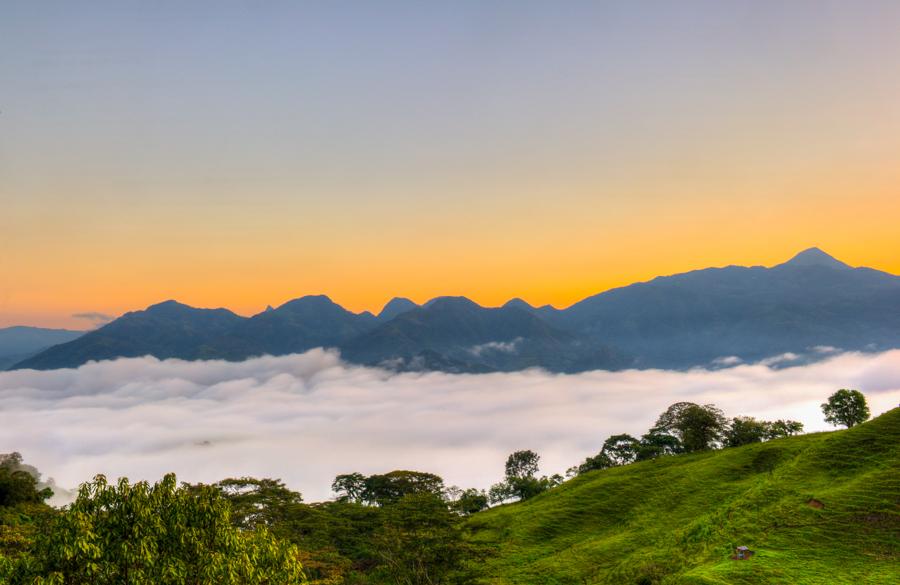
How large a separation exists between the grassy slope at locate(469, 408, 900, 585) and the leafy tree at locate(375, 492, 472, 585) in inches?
331

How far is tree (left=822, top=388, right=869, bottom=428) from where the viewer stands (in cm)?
11738

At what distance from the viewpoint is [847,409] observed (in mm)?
118188

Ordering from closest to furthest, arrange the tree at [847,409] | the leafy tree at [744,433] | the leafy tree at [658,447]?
the leafy tree at [744,433] → the tree at [847,409] → the leafy tree at [658,447]

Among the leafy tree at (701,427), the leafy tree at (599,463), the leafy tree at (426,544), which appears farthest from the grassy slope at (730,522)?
the leafy tree at (599,463)

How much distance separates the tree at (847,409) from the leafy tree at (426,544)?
113m

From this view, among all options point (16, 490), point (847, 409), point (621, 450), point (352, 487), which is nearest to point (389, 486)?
point (352, 487)

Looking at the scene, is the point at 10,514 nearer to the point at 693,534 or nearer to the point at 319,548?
the point at 319,548

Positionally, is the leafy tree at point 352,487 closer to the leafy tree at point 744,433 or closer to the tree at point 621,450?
the tree at point 621,450

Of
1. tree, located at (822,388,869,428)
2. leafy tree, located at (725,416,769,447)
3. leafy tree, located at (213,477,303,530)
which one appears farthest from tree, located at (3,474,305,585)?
tree, located at (822,388,869,428)

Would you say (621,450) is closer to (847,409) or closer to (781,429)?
(781,429)

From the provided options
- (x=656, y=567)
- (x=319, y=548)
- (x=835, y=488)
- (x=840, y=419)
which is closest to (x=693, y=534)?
(x=656, y=567)

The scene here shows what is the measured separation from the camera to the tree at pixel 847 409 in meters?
117

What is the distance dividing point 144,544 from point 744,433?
126651 millimetres

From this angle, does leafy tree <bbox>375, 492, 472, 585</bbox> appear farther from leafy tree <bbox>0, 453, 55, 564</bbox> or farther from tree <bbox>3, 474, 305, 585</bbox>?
tree <bbox>3, 474, 305, 585</bbox>
